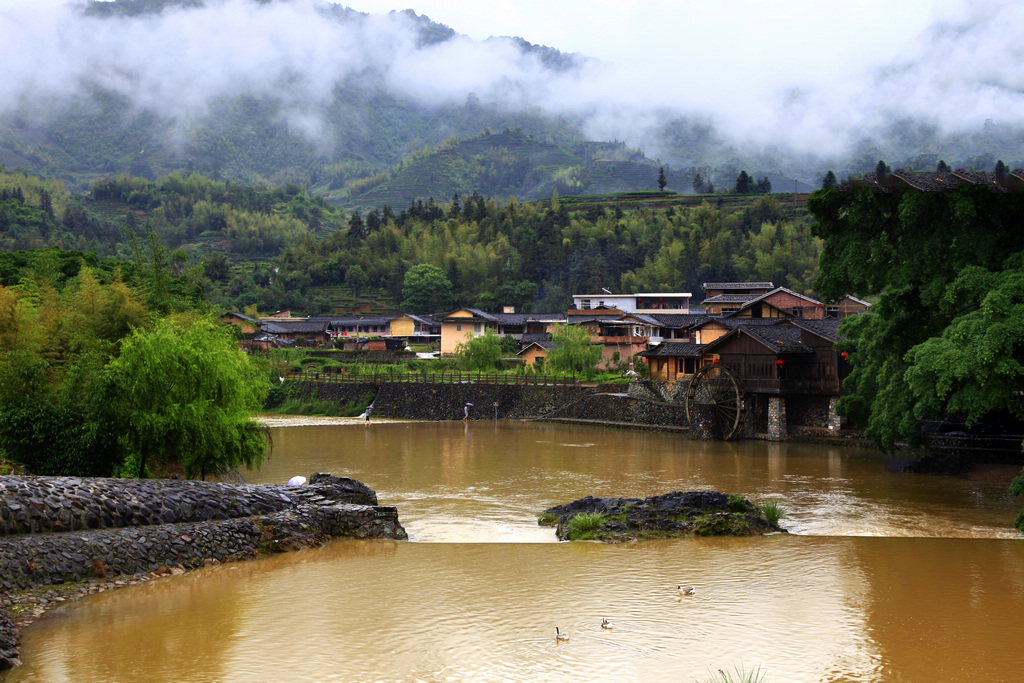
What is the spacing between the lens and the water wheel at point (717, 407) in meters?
36.5

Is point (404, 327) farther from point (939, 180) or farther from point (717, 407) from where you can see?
point (939, 180)

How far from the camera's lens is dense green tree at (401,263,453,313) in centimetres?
8512

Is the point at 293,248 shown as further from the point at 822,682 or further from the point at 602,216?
the point at 822,682

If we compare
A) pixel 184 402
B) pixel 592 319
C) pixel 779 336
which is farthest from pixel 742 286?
pixel 184 402

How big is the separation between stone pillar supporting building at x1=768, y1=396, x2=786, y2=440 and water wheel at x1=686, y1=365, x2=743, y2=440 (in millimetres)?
1347

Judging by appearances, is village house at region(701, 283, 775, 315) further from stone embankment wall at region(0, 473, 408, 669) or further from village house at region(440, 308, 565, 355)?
stone embankment wall at region(0, 473, 408, 669)

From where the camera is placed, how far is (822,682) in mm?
10156

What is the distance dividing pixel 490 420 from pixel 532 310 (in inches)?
1517

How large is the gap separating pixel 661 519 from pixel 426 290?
6926cm

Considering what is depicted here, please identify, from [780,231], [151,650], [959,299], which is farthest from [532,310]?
[151,650]

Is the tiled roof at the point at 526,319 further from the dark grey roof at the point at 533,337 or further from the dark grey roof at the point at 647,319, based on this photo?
the dark grey roof at the point at 647,319

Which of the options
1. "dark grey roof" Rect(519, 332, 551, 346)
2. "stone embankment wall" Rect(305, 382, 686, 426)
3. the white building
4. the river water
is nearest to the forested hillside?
the white building

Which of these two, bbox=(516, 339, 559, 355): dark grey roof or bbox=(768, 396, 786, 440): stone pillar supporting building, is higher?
bbox=(516, 339, 559, 355): dark grey roof

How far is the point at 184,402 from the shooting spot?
18969 mm
